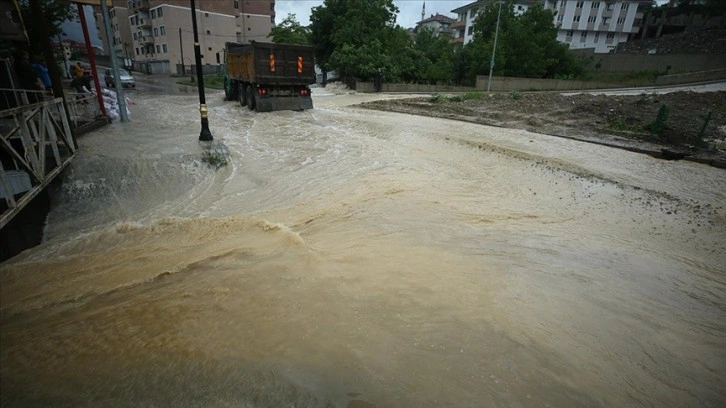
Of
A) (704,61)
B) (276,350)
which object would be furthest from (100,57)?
(704,61)

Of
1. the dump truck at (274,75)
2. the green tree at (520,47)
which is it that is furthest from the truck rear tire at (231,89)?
the green tree at (520,47)

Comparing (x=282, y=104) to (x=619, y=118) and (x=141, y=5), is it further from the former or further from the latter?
(x=141, y=5)

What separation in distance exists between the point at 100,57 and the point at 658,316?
67387 mm

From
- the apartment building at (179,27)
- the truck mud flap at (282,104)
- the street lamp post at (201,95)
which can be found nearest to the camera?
the street lamp post at (201,95)

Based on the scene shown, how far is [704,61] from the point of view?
34.1 m

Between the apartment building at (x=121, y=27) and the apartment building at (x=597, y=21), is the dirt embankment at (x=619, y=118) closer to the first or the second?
the apartment building at (x=597, y=21)

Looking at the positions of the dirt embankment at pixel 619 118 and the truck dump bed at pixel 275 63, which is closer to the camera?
the dirt embankment at pixel 619 118

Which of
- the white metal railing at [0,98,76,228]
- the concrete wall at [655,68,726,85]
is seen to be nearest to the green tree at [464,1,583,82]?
the concrete wall at [655,68,726,85]

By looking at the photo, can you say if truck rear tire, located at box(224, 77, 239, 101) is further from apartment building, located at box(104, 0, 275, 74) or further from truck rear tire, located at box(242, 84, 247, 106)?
apartment building, located at box(104, 0, 275, 74)

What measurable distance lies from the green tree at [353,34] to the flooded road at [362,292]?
26.0 meters

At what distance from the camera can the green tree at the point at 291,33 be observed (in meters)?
37.2

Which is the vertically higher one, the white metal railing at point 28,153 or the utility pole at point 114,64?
the utility pole at point 114,64

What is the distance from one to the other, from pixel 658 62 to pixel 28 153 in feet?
163

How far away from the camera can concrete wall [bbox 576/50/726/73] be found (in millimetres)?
33781
